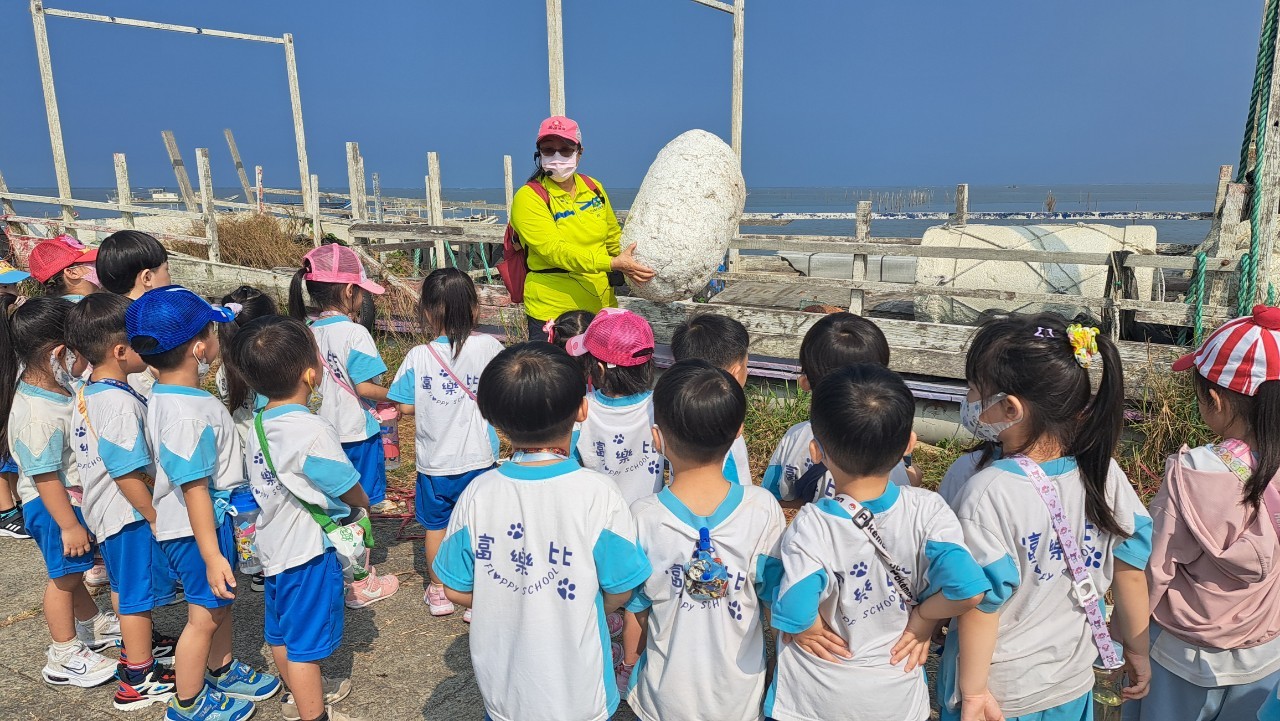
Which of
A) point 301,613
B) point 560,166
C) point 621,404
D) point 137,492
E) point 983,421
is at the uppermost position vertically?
point 560,166

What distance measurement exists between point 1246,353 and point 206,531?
9.34 feet

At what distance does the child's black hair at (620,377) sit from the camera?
8.28ft

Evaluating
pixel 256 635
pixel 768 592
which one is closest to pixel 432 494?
pixel 256 635

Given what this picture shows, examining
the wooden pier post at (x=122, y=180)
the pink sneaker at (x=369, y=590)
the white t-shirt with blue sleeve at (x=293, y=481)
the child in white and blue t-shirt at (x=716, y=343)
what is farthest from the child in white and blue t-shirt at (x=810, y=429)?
the wooden pier post at (x=122, y=180)

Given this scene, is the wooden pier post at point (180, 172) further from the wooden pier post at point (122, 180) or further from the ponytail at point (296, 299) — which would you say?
the ponytail at point (296, 299)

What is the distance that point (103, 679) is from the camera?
2.88 metres

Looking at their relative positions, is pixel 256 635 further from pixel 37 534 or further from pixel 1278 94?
pixel 1278 94

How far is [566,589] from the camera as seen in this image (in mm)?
1792

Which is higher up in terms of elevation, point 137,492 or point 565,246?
point 565,246

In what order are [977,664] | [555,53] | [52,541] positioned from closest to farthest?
[977,664] → [52,541] → [555,53]

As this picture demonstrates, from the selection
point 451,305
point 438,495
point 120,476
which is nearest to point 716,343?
point 451,305

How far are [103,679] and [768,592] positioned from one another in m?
2.64

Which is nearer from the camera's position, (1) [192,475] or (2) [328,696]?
(1) [192,475]

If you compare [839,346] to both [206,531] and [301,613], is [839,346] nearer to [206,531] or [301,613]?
[301,613]
